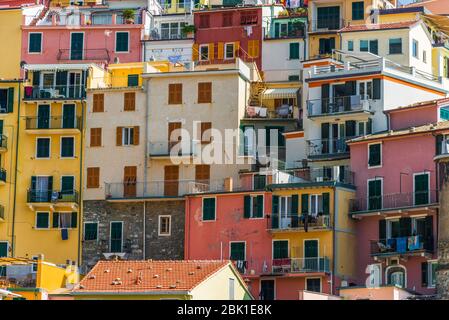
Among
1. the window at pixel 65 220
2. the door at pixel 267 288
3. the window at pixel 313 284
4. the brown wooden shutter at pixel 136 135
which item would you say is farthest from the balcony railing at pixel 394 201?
the window at pixel 65 220

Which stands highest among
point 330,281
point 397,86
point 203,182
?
point 397,86

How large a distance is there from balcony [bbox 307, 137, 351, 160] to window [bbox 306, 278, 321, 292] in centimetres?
836

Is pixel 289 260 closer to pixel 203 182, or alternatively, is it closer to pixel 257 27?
pixel 203 182

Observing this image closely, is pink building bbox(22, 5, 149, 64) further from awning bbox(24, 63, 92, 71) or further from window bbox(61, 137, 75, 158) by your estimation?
window bbox(61, 137, 75, 158)

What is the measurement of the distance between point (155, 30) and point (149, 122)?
14.2 metres

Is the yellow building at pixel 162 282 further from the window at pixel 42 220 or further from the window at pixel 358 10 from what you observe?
the window at pixel 358 10

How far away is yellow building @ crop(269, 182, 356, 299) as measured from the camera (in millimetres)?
73312

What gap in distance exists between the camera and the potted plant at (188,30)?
313 ft

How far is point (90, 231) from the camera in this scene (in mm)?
82250

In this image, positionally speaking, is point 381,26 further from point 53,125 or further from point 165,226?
point 53,125
